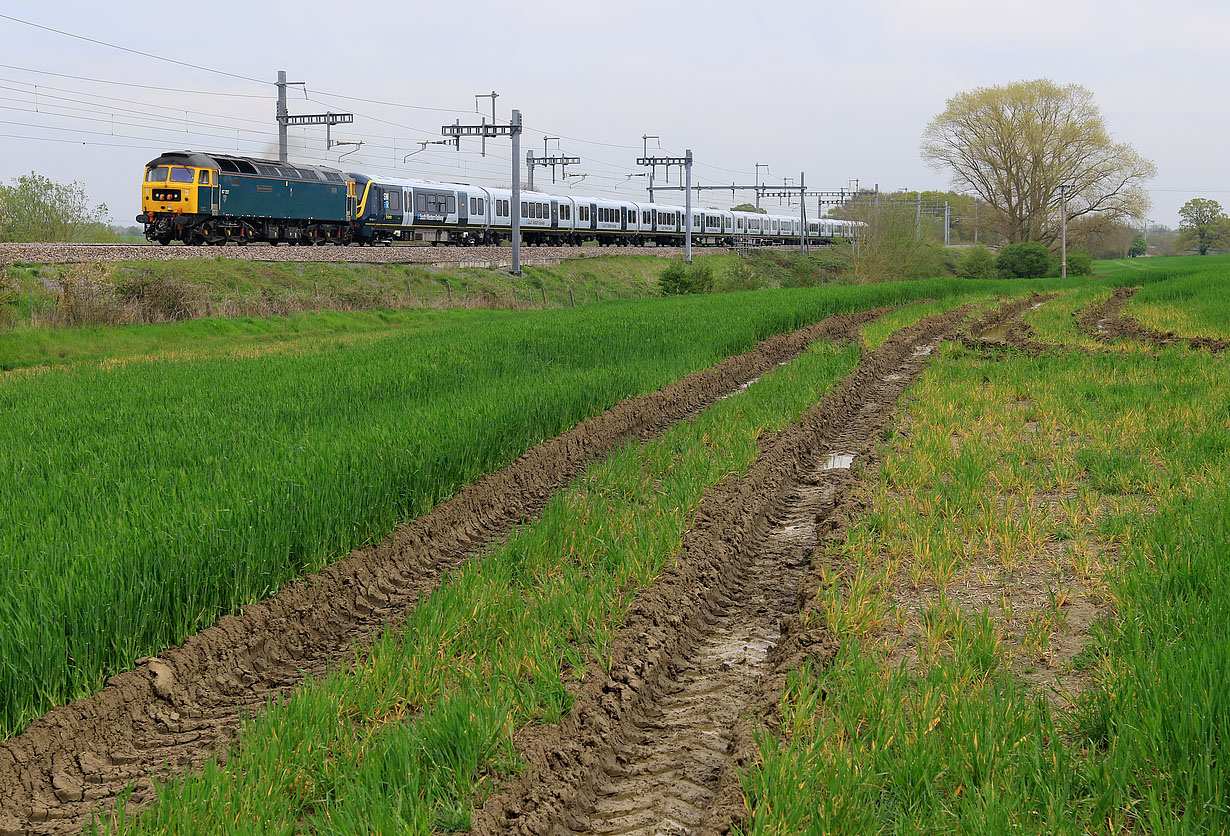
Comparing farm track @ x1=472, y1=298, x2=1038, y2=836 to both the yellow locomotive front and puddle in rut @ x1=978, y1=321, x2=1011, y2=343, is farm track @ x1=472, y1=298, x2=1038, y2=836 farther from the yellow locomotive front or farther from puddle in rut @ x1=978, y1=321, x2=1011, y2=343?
the yellow locomotive front

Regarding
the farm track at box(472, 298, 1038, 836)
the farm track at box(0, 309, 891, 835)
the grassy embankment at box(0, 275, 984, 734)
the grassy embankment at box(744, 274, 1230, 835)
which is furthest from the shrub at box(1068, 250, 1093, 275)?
the farm track at box(0, 309, 891, 835)

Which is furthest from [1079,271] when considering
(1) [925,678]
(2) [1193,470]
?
(1) [925,678]

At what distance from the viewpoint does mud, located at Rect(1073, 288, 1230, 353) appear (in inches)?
701

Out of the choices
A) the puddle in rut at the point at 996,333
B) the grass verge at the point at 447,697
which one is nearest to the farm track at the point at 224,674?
the grass verge at the point at 447,697

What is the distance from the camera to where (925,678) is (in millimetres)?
4238

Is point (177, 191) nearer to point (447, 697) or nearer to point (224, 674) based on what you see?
point (224, 674)

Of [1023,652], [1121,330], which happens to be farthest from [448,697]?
[1121,330]

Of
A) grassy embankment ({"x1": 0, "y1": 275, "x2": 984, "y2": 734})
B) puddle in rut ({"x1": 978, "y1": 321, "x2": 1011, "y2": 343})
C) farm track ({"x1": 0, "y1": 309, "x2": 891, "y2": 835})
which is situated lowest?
farm track ({"x1": 0, "y1": 309, "x2": 891, "y2": 835})

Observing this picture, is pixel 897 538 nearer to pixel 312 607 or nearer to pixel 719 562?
pixel 719 562

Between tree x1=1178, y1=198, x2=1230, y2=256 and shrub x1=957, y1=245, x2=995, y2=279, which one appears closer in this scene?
shrub x1=957, y1=245, x2=995, y2=279

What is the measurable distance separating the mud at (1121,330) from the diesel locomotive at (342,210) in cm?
2727

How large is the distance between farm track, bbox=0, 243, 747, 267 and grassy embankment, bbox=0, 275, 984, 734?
42.3ft

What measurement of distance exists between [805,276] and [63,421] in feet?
159

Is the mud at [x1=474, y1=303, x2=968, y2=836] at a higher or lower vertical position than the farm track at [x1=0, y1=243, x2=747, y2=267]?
lower
